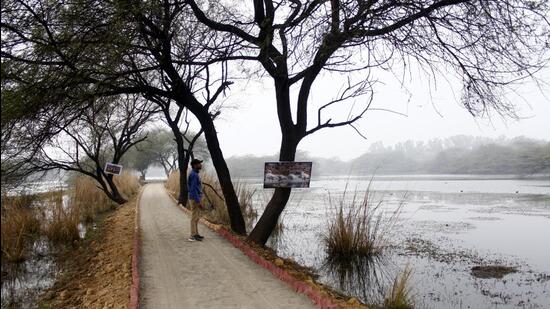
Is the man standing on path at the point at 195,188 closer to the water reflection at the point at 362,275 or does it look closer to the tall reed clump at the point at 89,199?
the water reflection at the point at 362,275

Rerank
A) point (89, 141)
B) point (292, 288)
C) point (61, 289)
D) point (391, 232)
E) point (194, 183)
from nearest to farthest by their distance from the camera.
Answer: point (292, 288) < point (61, 289) < point (194, 183) < point (391, 232) < point (89, 141)

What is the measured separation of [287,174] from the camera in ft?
31.1

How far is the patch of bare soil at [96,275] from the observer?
20.4 ft

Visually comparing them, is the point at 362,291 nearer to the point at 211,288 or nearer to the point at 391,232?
the point at 211,288

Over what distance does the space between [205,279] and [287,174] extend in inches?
127

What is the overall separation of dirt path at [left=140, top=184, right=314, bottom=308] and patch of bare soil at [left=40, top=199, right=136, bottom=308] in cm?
31

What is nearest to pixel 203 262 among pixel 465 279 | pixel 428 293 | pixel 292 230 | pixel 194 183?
pixel 194 183

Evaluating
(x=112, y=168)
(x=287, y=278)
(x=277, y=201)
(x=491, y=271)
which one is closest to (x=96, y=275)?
(x=287, y=278)

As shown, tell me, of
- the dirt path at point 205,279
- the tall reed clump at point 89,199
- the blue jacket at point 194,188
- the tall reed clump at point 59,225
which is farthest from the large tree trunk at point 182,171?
the blue jacket at point 194,188

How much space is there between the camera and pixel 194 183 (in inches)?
384

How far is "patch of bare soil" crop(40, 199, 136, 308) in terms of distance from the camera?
20.4ft

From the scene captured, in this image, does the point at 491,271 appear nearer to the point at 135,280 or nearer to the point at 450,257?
the point at 450,257

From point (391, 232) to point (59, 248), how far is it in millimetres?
9247

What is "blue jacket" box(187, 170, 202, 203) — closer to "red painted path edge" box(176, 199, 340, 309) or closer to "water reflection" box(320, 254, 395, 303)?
"red painted path edge" box(176, 199, 340, 309)
